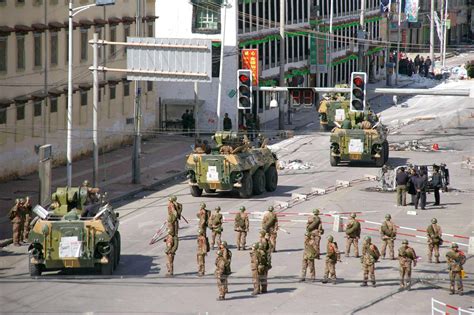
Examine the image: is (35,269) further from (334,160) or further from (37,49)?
(334,160)

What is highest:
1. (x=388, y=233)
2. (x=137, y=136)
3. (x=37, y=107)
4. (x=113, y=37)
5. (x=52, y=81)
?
(x=113, y=37)

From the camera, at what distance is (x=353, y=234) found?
39.8 meters

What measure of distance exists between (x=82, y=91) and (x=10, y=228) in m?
17.3

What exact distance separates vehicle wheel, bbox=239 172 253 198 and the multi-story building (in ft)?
30.5

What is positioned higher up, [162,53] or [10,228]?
[162,53]

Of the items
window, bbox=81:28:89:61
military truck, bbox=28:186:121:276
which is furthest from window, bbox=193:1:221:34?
military truck, bbox=28:186:121:276

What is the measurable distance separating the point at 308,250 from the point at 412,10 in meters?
72.0

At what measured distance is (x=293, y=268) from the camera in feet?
127

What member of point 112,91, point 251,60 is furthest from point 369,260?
point 251,60

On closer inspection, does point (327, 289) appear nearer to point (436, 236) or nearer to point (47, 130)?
point (436, 236)

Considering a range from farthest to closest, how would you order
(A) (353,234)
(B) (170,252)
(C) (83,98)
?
1. (C) (83,98)
2. (A) (353,234)
3. (B) (170,252)

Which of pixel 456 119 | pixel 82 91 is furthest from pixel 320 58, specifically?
pixel 82 91

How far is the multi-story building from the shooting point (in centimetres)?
5416

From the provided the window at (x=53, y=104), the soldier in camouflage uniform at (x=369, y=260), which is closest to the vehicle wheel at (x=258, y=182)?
the window at (x=53, y=104)
